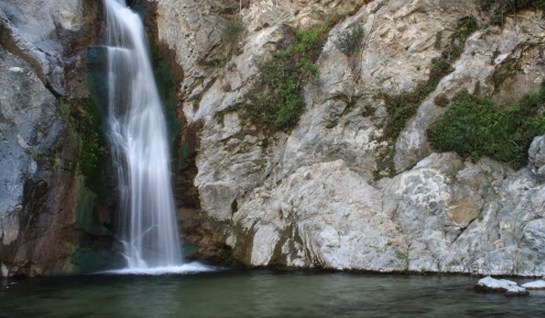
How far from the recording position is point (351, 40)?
18.6m

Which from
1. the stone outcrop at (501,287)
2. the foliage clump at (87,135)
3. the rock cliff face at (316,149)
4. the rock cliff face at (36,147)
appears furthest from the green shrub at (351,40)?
the stone outcrop at (501,287)

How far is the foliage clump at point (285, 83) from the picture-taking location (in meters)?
18.7

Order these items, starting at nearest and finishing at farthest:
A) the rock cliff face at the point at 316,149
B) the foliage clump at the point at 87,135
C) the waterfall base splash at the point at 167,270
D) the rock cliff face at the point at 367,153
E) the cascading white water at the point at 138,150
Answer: the rock cliff face at the point at 367,153
the rock cliff face at the point at 316,149
the waterfall base splash at the point at 167,270
the foliage clump at the point at 87,135
the cascading white water at the point at 138,150

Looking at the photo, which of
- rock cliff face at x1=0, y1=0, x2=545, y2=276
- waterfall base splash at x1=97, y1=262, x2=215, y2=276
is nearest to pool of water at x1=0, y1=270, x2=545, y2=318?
waterfall base splash at x1=97, y1=262, x2=215, y2=276

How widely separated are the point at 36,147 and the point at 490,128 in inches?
541

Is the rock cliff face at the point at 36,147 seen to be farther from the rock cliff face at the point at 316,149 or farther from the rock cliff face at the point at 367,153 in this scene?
the rock cliff face at the point at 367,153

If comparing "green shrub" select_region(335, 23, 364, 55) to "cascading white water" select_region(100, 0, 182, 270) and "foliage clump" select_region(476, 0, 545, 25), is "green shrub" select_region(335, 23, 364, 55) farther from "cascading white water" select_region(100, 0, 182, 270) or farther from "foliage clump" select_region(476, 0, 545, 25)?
"cascading white water" select_region(100, 0, 182, 270)

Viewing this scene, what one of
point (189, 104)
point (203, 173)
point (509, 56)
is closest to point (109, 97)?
point (189, 104)

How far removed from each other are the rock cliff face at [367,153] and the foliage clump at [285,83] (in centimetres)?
26

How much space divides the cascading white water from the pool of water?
2.59m

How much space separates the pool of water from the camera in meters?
9.73

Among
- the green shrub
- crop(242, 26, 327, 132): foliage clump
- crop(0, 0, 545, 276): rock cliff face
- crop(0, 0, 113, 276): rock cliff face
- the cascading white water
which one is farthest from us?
crop(242, 26, 327, 132): foliage clump

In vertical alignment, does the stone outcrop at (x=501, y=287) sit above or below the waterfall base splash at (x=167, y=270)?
below

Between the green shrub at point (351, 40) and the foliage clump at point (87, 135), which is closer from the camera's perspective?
the foliage clump at point (87, 135)
